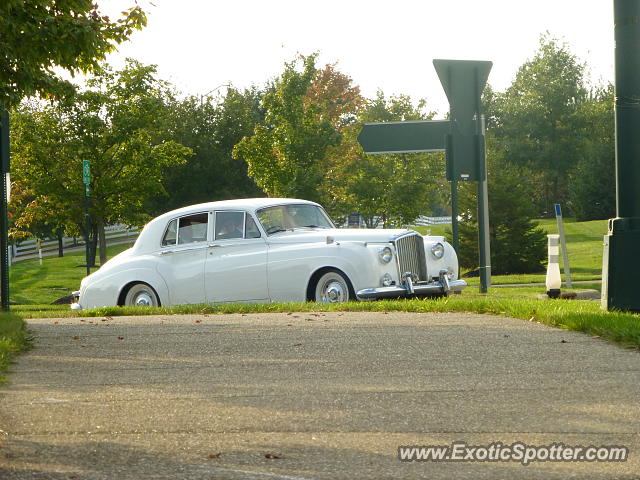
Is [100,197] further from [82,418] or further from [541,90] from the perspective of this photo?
[541,90]

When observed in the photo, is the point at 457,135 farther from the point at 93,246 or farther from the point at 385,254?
the point at 93,246

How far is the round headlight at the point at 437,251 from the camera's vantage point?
1418cm

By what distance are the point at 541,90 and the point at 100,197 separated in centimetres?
4667

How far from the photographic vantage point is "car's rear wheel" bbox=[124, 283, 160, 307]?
1454 centimetres

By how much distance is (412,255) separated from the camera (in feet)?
45.6

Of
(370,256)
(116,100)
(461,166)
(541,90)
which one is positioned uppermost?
(541,90)

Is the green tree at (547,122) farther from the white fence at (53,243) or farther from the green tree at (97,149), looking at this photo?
the green tree at (97,149)

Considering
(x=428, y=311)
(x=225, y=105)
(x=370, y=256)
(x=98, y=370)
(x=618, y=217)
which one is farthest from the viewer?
(x=225, y=105)

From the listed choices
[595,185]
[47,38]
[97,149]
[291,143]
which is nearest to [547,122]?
[595,185]

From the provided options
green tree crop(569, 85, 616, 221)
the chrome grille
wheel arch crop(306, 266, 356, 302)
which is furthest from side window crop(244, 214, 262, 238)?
green tree crop(569, 85, 616, 221)

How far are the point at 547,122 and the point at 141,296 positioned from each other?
2444 inches

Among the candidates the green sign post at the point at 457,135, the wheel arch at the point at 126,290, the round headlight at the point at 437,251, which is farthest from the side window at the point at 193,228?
the green sign post at the point at 457,135

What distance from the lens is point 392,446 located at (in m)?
4.71

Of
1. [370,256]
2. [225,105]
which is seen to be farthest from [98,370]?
[225,105]
